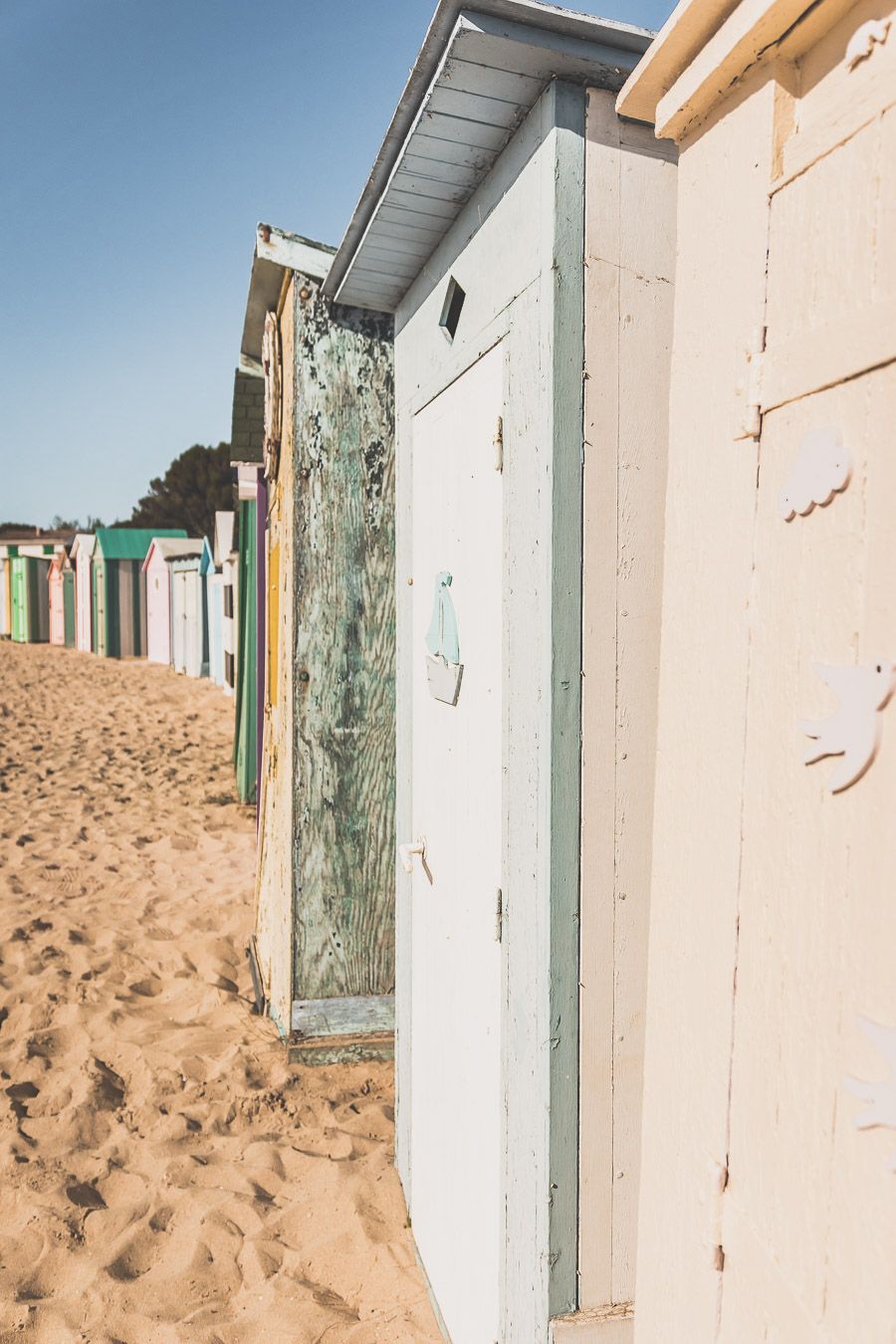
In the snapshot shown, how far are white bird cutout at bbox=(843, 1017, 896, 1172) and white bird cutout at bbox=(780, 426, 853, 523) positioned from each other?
578 millimetres

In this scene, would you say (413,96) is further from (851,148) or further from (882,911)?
(882,911)

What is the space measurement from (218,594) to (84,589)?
12.1m

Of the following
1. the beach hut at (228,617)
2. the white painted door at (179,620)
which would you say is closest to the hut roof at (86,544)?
the white painted door at (179,620)

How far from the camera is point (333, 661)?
3.67m

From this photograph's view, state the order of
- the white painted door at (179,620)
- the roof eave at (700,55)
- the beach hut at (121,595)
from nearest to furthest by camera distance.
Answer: the roof eave at (700,55)
the white painted door at (179,620)
the beach hut at (121,595)

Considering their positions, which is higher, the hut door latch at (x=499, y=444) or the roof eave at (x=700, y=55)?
the roof eave at (x=700, y=55)

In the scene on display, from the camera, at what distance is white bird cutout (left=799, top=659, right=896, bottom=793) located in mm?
988

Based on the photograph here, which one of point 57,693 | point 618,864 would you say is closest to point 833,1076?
point 618,864

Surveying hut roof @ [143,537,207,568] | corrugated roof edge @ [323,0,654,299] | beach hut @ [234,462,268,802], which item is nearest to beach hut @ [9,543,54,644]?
hut roof @ [143,537,207,568]

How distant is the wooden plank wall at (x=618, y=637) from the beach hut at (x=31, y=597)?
97.9 ft

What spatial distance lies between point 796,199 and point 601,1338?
6.44 feet

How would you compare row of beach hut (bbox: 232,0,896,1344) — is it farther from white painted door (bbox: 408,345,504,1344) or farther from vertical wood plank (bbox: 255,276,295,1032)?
vertical wood plank (bbox: 255,276,295,1032)

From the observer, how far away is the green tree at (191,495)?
41094mm

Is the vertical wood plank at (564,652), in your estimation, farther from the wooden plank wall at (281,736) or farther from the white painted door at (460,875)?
the wooden plank wall at (281,736)
